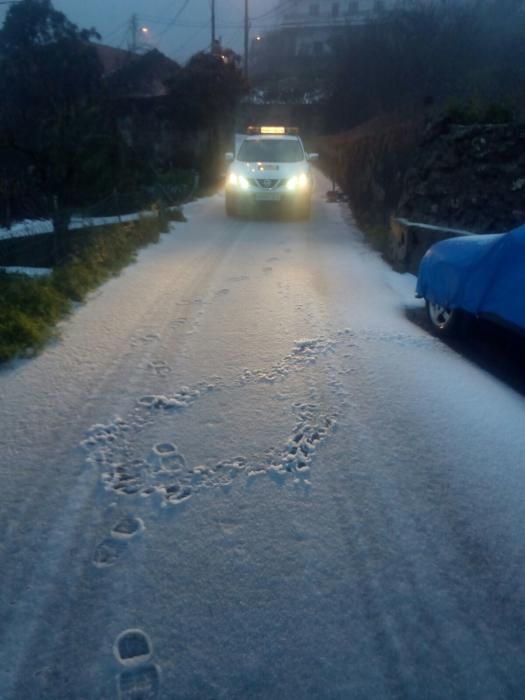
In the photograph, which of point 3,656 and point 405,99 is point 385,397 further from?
point 405,99

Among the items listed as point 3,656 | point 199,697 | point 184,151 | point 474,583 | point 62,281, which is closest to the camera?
point 199,697

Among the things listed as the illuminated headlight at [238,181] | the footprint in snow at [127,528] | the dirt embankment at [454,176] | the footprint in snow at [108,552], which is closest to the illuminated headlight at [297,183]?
the illuminated headlight at [238,181]

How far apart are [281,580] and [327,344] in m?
3.34

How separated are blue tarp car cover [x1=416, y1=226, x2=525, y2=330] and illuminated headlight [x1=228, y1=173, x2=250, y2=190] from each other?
9373 mm

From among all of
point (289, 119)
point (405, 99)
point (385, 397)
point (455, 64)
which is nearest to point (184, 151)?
point (405, 99)

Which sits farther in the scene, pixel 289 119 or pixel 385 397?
pixel 289 119

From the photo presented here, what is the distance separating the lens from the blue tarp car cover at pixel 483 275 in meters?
5.56

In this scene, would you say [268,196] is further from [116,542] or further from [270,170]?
[116,542]

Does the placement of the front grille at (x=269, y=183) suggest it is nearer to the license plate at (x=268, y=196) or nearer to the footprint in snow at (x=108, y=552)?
the license plate at (x=268, y=196)

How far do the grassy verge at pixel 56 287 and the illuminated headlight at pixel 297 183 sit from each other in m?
4.79

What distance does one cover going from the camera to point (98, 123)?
51.4 feet

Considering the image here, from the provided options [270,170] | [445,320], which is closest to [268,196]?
[270,170]

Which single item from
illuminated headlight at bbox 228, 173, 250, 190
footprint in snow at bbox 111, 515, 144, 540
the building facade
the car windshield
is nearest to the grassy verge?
footprint in snow at bbox 111, 515, 144, 540

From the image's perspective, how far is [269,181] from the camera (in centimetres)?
1555
